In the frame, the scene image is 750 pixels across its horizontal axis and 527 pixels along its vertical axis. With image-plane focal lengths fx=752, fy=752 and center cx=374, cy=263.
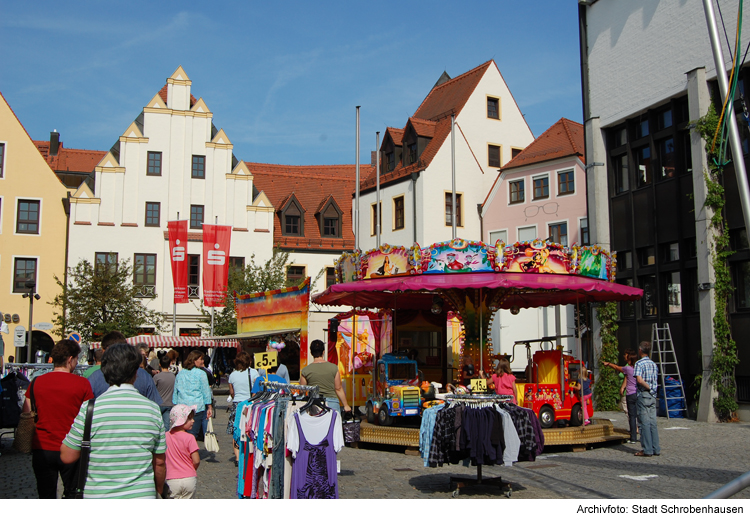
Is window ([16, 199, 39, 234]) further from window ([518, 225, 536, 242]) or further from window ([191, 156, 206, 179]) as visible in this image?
window ([518, 225, 536, 242])

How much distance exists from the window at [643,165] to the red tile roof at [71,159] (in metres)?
37.5

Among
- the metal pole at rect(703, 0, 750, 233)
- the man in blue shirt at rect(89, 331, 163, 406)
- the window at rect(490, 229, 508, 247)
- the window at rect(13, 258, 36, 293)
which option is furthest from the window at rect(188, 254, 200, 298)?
the man in blue shirt at rect(89, 331, 163, 406)

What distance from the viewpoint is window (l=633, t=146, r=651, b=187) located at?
23.2 metres

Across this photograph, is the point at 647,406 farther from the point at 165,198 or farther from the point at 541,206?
the point at 165,198

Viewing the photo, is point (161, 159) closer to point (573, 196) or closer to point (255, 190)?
point (255, 190)

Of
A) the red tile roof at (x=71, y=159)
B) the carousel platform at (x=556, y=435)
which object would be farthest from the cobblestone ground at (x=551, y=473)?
the red tile roof at (x=71, y=159)

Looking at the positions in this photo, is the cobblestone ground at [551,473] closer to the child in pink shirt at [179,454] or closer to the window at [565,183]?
the child in pink shirt at [179,454]

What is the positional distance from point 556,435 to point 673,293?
9.51 meters

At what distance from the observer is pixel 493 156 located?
42.6 metres

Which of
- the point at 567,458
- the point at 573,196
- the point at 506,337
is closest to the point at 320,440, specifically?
the point at 567,458

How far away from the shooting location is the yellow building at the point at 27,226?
1575 inches

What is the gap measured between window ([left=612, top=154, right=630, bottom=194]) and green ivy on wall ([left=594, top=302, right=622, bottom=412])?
379 cm

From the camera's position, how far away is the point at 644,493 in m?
9.84

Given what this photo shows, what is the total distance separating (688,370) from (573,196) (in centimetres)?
1524
